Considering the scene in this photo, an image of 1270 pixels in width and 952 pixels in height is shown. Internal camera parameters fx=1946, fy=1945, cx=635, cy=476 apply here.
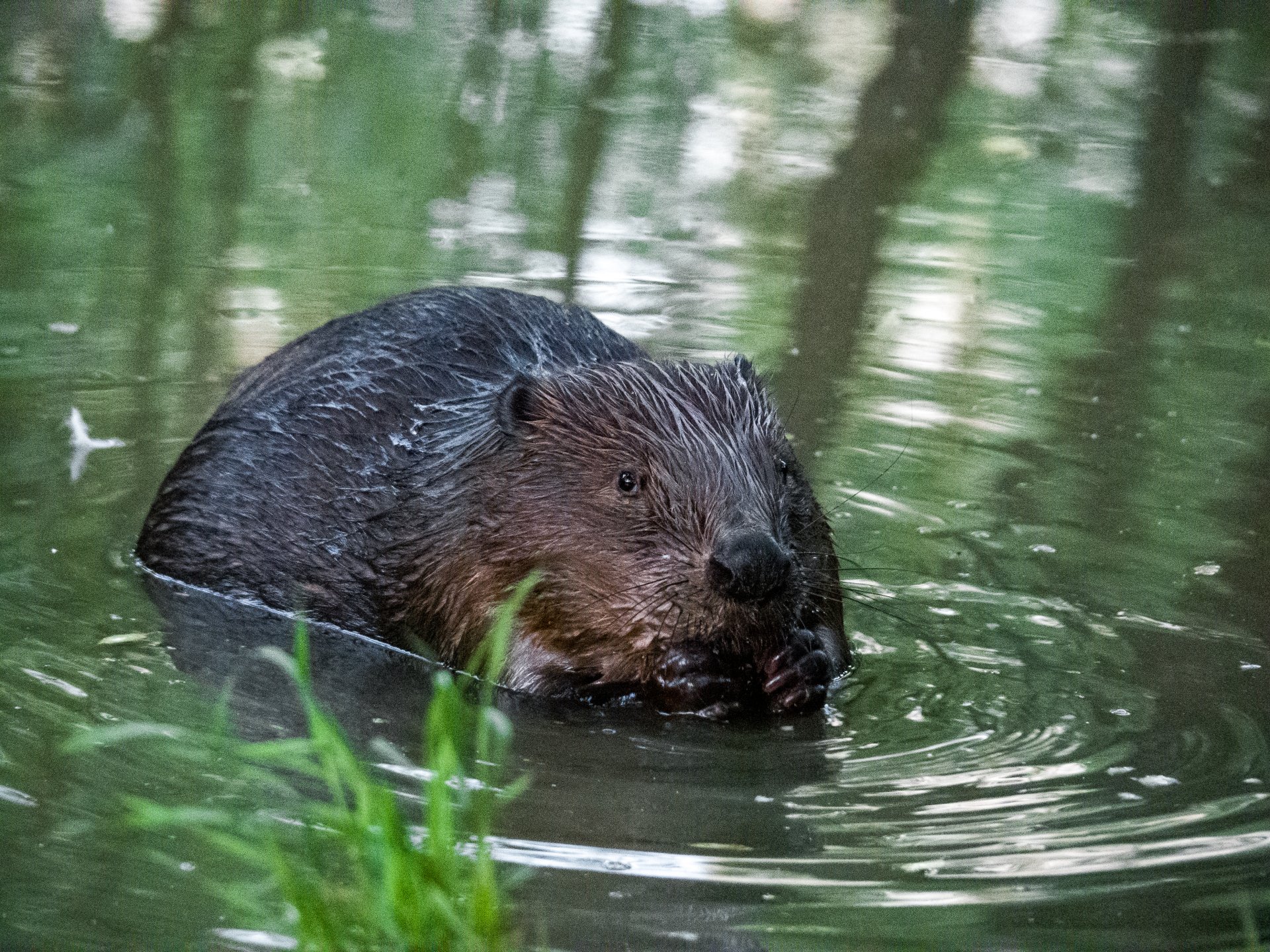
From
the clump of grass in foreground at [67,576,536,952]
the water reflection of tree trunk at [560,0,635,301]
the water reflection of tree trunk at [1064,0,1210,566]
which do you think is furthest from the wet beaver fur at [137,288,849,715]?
the water reflection of tree trunk at [560,0,635,301]

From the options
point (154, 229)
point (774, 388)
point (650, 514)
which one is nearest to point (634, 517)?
point (650, 514)

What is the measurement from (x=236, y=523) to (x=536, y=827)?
1.91 metres

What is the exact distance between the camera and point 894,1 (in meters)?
16.8

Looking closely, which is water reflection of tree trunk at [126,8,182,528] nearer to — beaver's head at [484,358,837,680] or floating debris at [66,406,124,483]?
floating debris at [66,406,124,483]

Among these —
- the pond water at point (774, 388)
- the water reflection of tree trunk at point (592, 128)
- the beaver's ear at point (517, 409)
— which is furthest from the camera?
the water reflection of tree trunk at point (592, 128)

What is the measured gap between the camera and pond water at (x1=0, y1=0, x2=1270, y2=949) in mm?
3537

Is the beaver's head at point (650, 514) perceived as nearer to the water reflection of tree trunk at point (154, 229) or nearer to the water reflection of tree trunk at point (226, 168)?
the water reflection of tree trunk at point (154, 229)

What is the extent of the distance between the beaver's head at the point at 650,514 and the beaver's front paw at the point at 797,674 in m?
0.05

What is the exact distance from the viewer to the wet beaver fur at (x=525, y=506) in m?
4.42

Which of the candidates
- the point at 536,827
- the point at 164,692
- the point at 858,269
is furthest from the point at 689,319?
the point at 536,827

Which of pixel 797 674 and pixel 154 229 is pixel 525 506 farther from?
pixel 154 229

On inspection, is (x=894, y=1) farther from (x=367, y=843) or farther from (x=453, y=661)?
(x=367, y=843)

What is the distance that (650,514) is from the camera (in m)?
4.49

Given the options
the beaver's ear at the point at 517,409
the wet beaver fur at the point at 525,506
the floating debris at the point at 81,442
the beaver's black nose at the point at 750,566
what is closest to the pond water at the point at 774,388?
the floating debris at the point at 81,442
